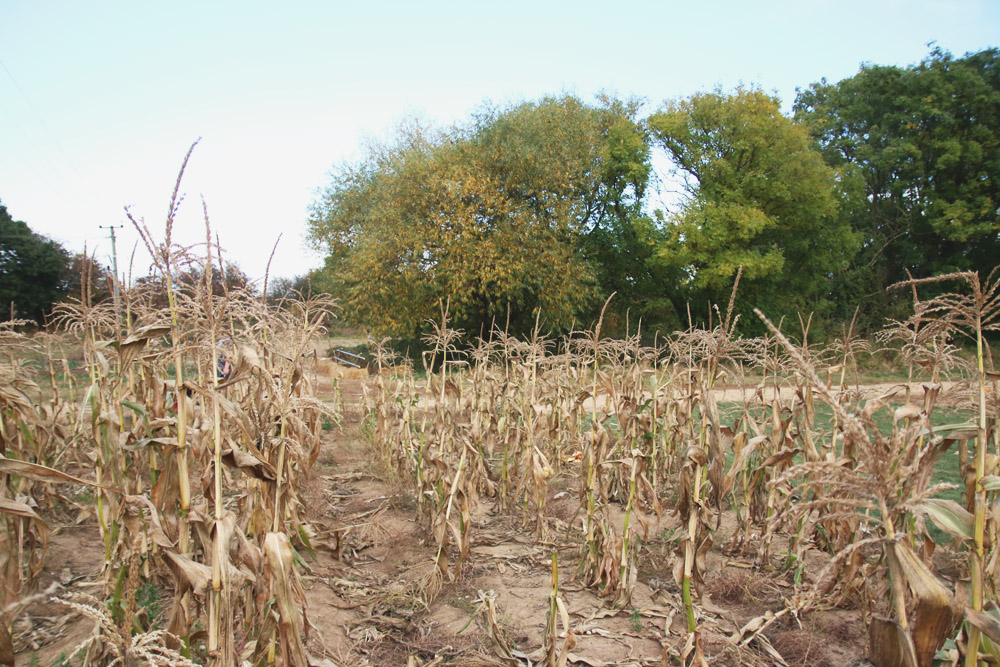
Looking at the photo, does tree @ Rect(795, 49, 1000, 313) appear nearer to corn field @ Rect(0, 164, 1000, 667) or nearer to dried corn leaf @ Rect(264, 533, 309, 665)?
corn field @ Rect(0, 164, 1000, 667)

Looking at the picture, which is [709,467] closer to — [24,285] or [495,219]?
[495,219]

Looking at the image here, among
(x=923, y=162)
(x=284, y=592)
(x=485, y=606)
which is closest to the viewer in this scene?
(x=284, y=592)

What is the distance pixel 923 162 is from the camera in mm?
26094

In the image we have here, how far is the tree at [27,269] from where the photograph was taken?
22.2 m

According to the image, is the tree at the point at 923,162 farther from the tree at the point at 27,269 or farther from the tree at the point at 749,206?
the tree at the point at 27,269

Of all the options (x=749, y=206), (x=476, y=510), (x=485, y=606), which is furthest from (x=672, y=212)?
(x=485, y=606)

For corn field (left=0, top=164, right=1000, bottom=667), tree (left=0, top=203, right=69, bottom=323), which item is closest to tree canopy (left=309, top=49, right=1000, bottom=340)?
→ tree (left=0, top=203, right=69, bottom=323)

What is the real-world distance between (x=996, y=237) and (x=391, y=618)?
30.3 metres

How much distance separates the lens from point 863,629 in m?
3.49

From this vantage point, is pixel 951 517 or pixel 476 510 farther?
pixel 476 510

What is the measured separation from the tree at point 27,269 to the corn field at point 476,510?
2067cm

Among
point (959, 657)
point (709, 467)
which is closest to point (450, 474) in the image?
point (709, 467)

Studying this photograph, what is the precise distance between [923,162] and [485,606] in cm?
3043

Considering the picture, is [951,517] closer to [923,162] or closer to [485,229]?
[485,229]
